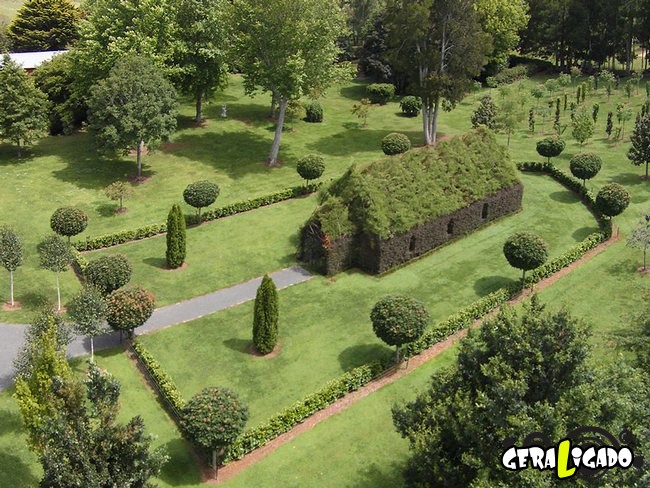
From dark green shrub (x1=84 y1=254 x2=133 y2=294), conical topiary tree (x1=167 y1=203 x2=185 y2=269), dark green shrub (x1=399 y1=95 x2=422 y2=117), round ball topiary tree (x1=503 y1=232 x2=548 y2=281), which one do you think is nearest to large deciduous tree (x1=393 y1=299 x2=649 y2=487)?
round ball topiary tree (x1=503 y1=232 x2=548 y2=281)

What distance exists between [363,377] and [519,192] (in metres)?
23.0

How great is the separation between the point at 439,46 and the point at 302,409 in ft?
135

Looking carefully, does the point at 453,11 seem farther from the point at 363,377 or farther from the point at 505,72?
the point at 363,377

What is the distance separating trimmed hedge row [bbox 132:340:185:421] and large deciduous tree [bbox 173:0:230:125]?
3320 cm

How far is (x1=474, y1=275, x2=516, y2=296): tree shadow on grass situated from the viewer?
3678 centimetres

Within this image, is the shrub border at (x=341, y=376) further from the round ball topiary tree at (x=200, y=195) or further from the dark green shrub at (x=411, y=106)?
the dark green shrub at (x=411, y=106)

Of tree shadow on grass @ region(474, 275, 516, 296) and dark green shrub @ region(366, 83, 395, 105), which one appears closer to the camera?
tree shadow on grass @ region(474, 275, 516, 296)

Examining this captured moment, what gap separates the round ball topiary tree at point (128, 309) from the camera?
30172 millimetres

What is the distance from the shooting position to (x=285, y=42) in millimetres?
51688

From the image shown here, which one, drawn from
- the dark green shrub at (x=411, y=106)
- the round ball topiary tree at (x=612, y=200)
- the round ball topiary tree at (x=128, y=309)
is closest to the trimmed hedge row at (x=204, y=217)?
the round ball topiary tree at (x=128, y=309)

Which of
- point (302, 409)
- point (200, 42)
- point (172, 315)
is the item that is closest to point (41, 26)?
point (200, 42)

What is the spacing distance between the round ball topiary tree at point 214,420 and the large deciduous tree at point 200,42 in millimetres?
39456

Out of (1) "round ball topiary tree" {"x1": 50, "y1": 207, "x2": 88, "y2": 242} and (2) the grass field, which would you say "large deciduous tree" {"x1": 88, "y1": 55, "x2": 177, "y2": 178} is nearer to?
(2) the grass field

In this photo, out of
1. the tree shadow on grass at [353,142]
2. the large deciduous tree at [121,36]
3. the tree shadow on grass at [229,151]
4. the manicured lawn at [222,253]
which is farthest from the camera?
the tree shadow on grass at [353,142]
